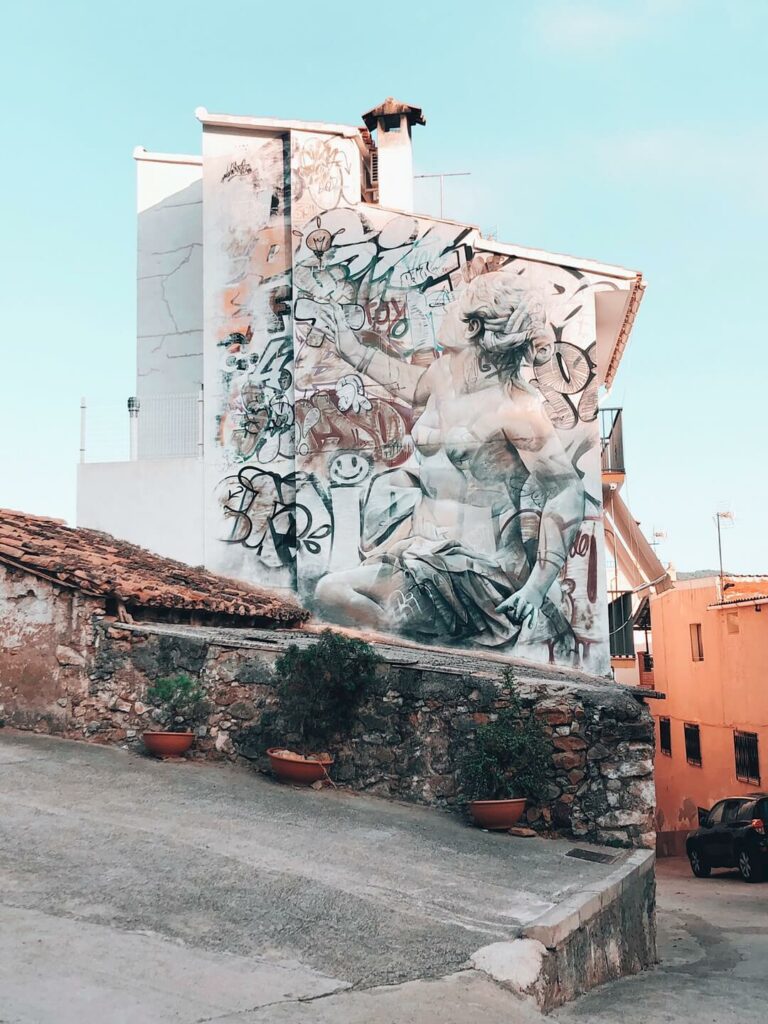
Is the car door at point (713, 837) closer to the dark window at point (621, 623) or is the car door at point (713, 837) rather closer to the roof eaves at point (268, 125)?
the dark window at point (621, 623)

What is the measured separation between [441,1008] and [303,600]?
1298cm

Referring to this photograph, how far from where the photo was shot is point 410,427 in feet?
59.0

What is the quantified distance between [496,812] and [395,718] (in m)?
1.44

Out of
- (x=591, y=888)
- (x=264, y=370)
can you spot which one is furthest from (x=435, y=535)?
(x=591, y=888)

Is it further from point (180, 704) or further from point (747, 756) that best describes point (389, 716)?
point (747, 756)

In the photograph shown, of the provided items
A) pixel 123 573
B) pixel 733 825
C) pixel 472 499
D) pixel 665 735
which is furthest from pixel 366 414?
pixel 665 735

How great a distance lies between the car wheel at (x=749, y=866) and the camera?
17312mm

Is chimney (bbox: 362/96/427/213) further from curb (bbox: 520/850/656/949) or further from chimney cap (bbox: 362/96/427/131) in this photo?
curb (bbox: 520/850/656/949)

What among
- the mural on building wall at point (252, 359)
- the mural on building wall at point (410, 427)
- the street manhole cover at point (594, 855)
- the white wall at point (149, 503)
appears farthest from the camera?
the white wall at point (149, 503)

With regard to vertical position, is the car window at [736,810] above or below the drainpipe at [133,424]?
below

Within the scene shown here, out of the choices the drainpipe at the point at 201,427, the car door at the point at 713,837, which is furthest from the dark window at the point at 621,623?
the drainpipe at the point at 201,427

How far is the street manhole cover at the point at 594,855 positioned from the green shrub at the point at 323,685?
8.42ft

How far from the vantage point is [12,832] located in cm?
775

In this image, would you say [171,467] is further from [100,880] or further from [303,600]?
[100,880]
